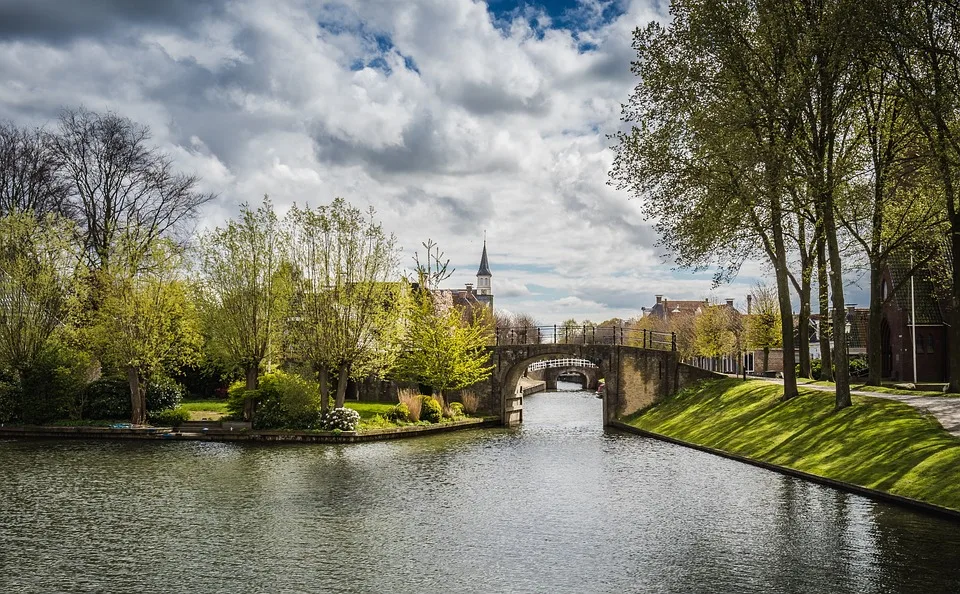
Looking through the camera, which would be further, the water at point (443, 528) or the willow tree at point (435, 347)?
the willow tree at point (435, 347)

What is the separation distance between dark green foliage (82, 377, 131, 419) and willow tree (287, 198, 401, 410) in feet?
30.0

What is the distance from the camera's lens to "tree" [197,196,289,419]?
35.7 meters

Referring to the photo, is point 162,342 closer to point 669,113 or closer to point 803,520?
point 669,113

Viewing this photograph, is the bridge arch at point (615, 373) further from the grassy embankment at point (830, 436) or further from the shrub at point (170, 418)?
the shrub at point (170, 418)

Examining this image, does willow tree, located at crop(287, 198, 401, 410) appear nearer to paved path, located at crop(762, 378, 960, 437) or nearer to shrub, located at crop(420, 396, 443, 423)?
shrub, located at crop(420, 396, 443, 423)

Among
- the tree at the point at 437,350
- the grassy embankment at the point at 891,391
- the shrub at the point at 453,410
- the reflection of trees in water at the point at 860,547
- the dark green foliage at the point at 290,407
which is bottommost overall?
the reflection of trees in water at the point at 860,547

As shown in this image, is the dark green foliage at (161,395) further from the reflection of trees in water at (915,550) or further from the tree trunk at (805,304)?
the reflection of trees in water at (915,550)

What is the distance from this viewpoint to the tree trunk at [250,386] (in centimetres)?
3497

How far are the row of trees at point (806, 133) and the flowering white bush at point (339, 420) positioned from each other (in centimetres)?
1588

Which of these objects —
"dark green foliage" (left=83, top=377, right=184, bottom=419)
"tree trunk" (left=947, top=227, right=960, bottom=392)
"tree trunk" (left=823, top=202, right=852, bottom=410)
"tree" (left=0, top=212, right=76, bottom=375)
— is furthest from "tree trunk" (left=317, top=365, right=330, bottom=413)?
"tree trunk" (left=947, top=227, right=960, bottom=392)

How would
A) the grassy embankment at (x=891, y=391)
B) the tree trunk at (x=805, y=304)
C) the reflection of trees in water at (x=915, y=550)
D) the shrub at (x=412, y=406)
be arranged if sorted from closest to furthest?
the reflection of trees in water at (x=915, y=550) < the grassy embankment at (x=891, y=391) < the tree trunk at (x=805, y=304) < the shrub at (x=412, y=406)

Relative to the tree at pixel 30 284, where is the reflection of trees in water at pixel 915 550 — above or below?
below

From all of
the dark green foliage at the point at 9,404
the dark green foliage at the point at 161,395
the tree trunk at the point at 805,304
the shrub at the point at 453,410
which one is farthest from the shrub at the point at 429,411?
the dark green foliage at the point at 9,404

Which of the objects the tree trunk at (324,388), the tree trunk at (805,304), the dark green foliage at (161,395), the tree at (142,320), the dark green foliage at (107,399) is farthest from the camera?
the dark green foliage at (161,395)
